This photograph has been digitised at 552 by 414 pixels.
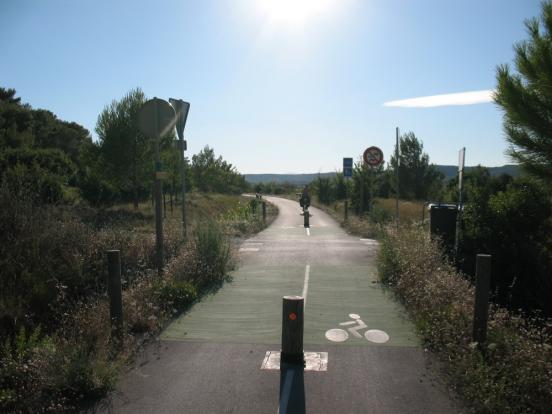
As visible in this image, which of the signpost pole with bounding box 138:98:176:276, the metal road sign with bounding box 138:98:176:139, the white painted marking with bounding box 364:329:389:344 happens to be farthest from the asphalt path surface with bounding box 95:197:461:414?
the metal road sign with bounding box 138:98:176:139

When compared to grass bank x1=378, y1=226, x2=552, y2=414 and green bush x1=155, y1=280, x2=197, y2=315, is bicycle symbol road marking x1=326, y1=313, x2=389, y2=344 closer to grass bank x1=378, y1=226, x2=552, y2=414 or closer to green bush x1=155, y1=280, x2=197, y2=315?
grass bank x1=378, y1=226, x2=552, y2=414

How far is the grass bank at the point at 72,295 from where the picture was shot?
425cm

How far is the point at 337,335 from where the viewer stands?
19.5 feet

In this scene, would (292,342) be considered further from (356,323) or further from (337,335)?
(356,323)

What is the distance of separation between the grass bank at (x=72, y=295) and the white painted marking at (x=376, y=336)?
2544 millimetres

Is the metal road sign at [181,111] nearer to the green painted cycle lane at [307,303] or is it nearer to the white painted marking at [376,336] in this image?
the green painted cycle lane at [307,303]

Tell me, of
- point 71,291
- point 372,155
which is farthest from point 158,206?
point 372,155

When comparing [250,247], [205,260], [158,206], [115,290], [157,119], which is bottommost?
[250,247]

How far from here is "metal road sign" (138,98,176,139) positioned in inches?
285

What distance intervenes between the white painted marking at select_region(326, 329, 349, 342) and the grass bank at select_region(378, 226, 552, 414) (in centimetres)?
91

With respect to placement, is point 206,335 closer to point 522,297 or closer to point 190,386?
point 190,386

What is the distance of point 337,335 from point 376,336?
1.52 ft

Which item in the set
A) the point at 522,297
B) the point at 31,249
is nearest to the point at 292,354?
the point at 31,249

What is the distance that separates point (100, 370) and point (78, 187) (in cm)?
3446
